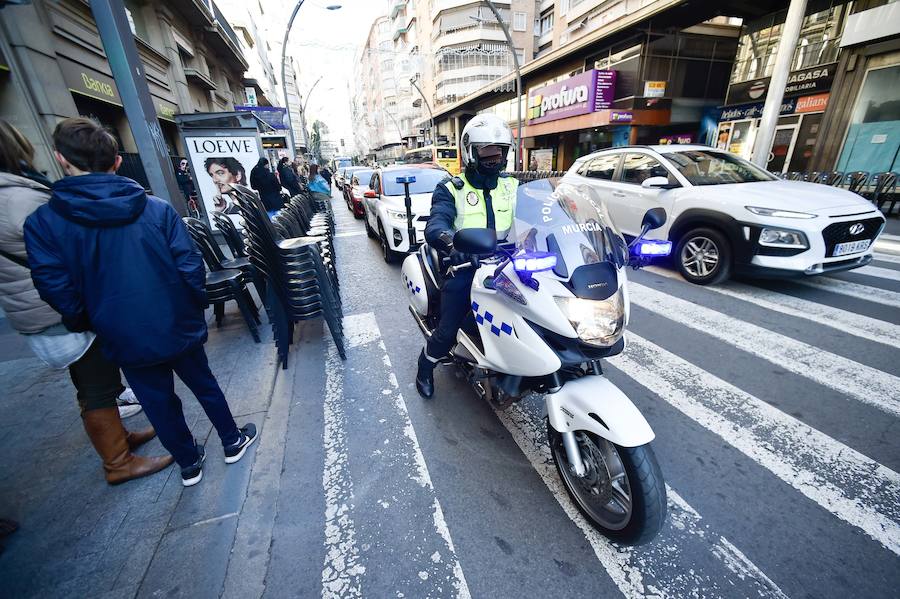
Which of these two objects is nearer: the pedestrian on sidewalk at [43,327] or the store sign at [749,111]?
the pedestrian on sidewalk at [43,327]

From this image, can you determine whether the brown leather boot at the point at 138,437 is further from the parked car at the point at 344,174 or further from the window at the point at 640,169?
the parked car at the point at 344,174

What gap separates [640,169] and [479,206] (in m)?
4.92

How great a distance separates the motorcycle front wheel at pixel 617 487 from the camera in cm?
168

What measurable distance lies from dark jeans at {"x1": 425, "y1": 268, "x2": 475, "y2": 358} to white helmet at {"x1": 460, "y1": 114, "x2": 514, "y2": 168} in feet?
2.49

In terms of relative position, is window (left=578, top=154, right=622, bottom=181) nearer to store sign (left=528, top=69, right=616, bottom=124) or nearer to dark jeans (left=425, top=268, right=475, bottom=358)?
dark jeans (left=425, top=268, right=475, bottom=358)

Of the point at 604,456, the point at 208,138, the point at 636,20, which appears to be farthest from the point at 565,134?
the point at 604,456

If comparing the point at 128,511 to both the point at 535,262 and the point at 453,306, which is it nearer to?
the point at 453,306

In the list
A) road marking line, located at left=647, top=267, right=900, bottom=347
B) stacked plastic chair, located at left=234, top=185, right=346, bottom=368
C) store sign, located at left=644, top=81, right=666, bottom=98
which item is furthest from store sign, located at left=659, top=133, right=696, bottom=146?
stacked plastic chair, located at left=234, top=185, right=346, bottom=368

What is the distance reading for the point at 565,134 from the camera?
81.7ft

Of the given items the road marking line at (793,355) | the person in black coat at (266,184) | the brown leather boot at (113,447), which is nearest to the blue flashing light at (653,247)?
the road marking line at (793,355)

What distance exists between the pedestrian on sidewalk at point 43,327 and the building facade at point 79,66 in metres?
6.07

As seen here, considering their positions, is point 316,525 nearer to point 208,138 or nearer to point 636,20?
point 208,138

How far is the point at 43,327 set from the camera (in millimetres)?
1982

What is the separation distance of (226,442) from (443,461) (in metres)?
1.49
